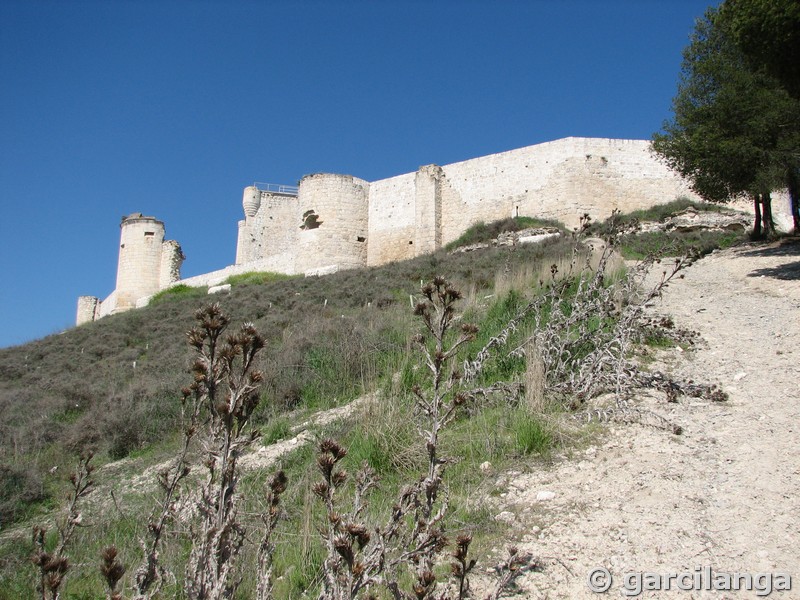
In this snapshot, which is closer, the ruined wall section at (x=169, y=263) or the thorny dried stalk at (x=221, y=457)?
the thorny dried stalk at (x=221, y=457)

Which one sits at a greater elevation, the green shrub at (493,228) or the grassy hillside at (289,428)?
the green shrub at (493,228)

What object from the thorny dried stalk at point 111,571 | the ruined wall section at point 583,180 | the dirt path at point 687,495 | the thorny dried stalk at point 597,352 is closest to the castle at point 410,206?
the ruined wall section at point 583,180

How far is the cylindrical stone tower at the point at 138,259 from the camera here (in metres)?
33.8

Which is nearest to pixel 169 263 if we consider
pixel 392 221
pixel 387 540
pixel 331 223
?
pixel 331 223

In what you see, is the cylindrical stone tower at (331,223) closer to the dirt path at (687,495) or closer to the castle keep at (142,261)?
the castle keep at (142,261)

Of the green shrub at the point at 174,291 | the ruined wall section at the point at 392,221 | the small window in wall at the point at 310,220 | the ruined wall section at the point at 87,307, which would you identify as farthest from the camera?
the ruined wall section at the point at 87,307

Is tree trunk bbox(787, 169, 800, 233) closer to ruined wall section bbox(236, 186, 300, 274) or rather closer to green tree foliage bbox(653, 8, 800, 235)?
green tree foliage bbox(653, 8, 800, 235)

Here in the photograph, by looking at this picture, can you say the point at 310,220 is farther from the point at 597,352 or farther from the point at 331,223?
the point at 597,352

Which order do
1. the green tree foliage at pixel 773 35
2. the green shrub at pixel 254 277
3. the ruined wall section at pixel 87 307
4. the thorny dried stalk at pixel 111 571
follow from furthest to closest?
the ruined wall section at pixel 87 307 < the green shrub at pixel 254 277 < the green tree foliage at pixel 773 35 < the thorny dried stalk at pixel 111 571

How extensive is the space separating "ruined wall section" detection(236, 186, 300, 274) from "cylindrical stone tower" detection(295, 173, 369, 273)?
563cm

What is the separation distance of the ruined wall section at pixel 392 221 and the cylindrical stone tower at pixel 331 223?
508mm

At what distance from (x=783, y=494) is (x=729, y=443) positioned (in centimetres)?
65

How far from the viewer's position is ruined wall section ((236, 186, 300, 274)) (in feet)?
112

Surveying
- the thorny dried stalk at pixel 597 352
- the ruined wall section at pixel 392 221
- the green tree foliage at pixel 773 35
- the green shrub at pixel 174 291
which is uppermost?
the ruined wall section at pixel 392 221
